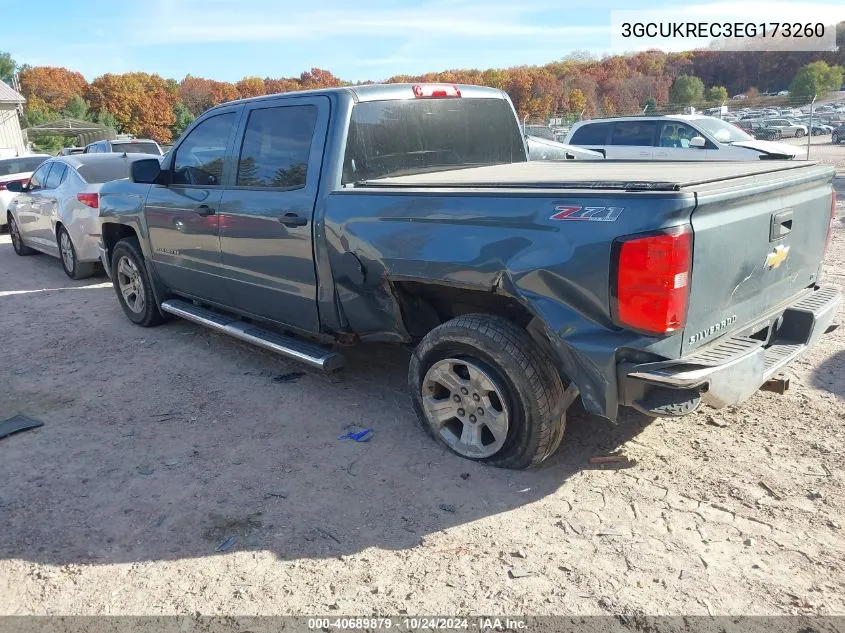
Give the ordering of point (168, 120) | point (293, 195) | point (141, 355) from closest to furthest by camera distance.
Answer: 1. point (293, 195)
2. point (141, 355)
3. point (168, 120)

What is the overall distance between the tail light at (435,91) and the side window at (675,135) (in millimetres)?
9816

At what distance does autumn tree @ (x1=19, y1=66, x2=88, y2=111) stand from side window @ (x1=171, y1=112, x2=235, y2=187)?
271ft

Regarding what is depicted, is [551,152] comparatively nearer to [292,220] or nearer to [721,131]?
[721,131]

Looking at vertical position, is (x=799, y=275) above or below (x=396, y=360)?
above

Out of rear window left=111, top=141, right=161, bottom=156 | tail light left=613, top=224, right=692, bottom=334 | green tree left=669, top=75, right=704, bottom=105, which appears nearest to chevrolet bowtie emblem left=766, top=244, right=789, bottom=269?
tail light left=613, top=224, right=692, bottom=334

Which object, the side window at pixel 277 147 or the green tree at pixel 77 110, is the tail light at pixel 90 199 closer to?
the side window at pixel 277 147

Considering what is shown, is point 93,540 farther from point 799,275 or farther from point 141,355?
point 799,275

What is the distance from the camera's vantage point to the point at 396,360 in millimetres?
5359

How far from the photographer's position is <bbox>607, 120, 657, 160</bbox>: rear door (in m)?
13.4

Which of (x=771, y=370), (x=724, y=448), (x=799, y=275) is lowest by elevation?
(x=724, y=448)

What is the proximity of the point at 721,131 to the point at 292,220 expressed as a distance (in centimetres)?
1192

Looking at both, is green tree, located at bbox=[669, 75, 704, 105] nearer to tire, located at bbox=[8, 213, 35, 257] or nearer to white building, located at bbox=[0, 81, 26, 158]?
white building, located at bbox=[0, 81, 26, 158]

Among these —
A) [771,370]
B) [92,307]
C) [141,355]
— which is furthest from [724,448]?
[92,307]

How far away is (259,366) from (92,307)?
319 cm
